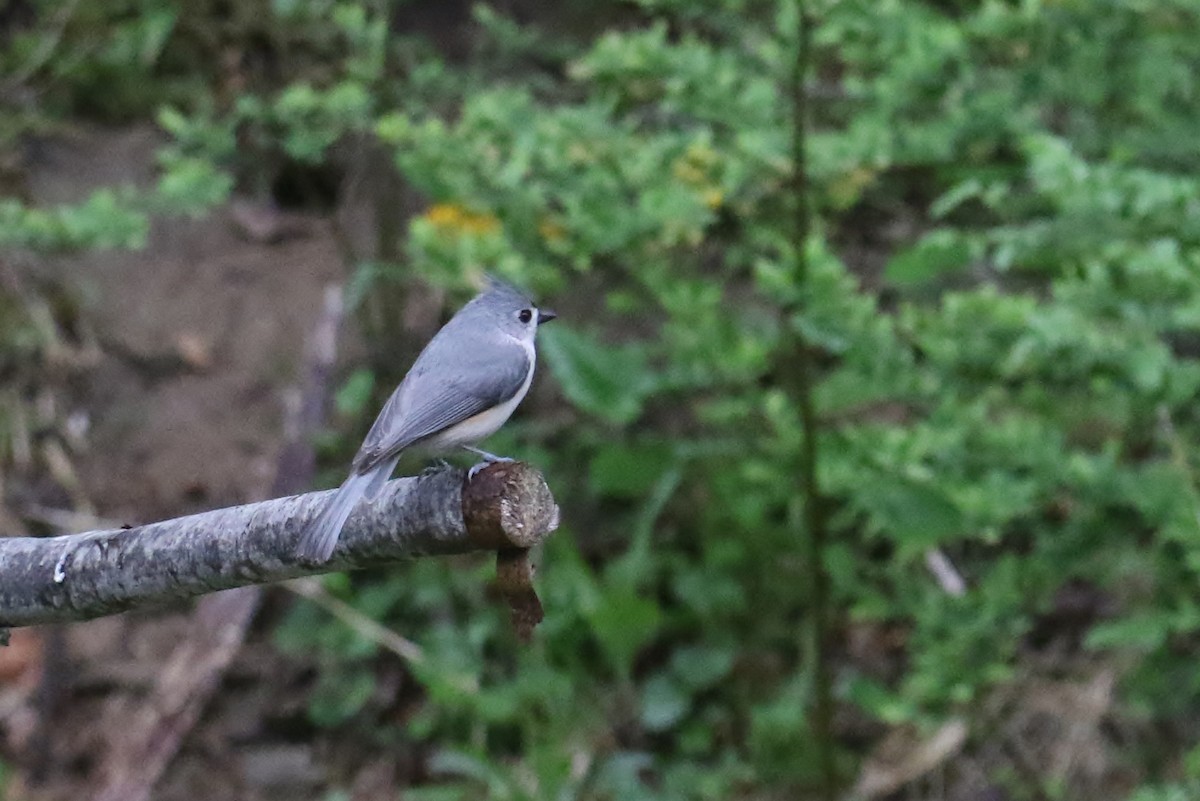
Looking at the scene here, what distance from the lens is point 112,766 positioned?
5375mm

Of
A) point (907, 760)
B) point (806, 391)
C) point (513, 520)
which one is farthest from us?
point (907, 760)

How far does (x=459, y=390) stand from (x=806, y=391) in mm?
1271

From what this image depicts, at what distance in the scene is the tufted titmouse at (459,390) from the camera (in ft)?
8.48

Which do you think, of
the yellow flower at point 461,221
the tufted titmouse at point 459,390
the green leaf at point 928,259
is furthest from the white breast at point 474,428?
the green leaf at point 928,259

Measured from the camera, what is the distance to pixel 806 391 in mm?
3721

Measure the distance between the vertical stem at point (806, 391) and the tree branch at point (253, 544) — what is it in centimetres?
148

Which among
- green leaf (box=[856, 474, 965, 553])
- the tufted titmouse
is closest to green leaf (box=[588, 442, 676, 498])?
green leaf (box=[856, 474, 965, 553])

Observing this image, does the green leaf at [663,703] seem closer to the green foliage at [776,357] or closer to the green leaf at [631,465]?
the green foliage at [776,357]

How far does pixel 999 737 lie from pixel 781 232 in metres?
2.13

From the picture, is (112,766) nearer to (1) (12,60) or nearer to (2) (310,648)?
(2) (310,648)

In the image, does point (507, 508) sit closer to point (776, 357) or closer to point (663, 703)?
point (776, 357)

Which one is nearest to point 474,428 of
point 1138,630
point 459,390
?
point 459,390

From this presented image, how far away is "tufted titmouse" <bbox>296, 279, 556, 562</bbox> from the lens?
2584mm

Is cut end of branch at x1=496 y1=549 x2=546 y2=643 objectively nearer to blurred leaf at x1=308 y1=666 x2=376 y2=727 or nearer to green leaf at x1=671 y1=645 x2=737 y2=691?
green leaf at x1=671 y1=645 x2=737 y2=691
